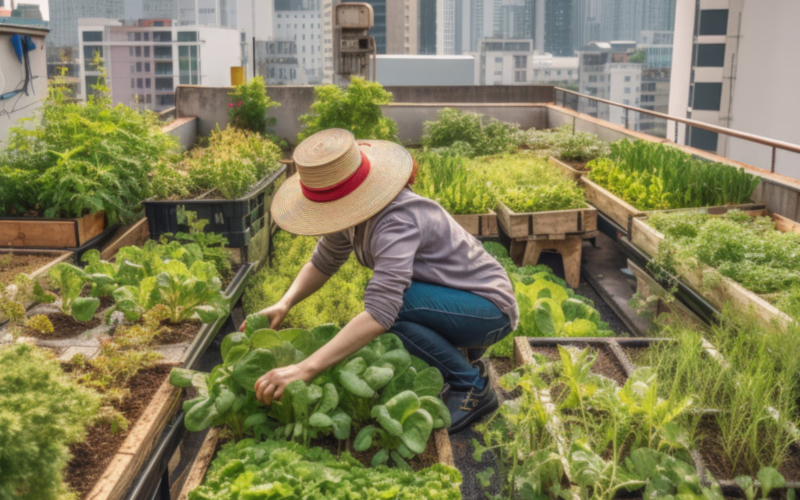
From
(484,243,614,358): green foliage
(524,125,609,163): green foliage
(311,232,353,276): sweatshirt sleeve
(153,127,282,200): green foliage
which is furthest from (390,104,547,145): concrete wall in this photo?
(311,232,353,276): sweatshirt sleeve

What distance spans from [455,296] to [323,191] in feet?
2.11

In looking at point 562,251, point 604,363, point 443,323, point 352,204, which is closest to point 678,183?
point 562,251

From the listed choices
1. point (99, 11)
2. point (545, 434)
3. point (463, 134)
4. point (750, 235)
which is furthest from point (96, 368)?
point (99, 11)

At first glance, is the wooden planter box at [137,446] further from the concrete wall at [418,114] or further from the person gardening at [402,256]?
the concrete wall at [418,114]

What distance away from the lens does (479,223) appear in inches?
222

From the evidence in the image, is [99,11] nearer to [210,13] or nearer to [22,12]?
[210,13]

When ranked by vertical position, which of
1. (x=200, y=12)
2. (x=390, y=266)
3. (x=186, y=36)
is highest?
(x=200, y=12)

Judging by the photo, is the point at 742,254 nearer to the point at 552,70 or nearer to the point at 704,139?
the point at 704,139

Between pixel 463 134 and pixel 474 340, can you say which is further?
pixel 463 134

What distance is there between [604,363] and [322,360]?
1415 mm

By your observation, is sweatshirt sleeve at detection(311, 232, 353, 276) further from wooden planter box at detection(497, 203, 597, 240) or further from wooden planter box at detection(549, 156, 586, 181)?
wooden planter box at detection(549, 156, 586, 181)

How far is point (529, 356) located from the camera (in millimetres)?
3295

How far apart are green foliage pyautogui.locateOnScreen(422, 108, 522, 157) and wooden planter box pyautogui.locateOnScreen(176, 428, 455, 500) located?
6017 mm

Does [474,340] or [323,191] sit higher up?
[323,191]
